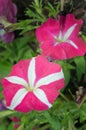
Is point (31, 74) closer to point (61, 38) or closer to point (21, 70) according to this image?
point (21, 70)

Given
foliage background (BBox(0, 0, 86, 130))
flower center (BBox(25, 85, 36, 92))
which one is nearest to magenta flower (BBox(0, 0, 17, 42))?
foliage background (BBox(0, 0, 86, 130))

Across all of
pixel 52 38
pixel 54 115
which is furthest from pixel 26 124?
pixel 52 38

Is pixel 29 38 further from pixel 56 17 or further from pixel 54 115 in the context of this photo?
pixel 54 115

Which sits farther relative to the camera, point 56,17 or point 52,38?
point 56,17

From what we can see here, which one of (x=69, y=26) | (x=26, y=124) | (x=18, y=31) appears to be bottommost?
(x=26, y=124)

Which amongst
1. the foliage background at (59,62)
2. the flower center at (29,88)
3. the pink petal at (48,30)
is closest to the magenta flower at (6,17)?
the foliage background at (59,62)

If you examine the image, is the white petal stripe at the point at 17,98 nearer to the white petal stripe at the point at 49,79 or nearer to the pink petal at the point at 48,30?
the white petal stripe at the point at 49,79

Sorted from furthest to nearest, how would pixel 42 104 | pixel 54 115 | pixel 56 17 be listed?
pixel 56 17 < pixel 54 115 < pixel 42 104
